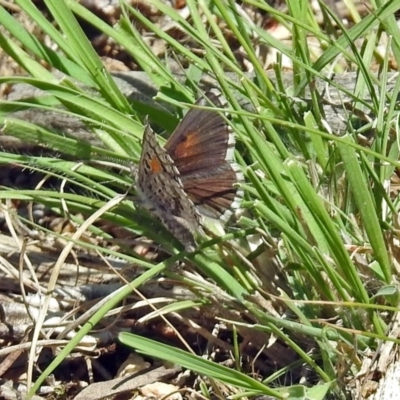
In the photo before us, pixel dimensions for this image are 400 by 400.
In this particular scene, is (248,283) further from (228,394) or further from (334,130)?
(334,130)

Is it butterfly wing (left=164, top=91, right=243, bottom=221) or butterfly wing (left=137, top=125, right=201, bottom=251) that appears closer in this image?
butterfly wing (left=137, top=125, right=201, bottom=251)

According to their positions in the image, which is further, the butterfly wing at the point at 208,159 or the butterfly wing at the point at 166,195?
the butterfly wing at the point at 208,159

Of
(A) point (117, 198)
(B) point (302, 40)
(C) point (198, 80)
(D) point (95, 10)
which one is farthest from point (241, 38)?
(D) point (95, 10)

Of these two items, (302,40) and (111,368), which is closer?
(302,40)

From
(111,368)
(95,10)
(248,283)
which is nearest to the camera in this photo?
(248,283)
